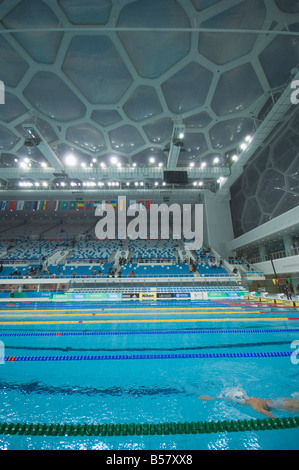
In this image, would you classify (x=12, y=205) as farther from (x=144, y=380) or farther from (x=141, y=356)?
(x=144, y=380)

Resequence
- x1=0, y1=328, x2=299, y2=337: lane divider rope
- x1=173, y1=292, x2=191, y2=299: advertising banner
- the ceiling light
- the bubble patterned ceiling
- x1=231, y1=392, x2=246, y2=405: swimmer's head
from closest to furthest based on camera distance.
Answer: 1. x1=231, y1=392, x2=246, y2=405: swimmer's head
2. x1=0, y1=328, x2=299, y2=337: lane divider rope
3. the bubble patterned ceiling
4. x1=173, y1=292, x2=191, y2=299: advertising banner
5. the ceiling light

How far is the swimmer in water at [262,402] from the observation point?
2.01 m

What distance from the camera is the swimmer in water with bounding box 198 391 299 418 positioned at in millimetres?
2012

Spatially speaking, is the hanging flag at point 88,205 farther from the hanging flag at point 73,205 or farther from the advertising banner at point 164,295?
the advertising banner at point 164,295

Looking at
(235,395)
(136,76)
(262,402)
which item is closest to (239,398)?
(235,395)

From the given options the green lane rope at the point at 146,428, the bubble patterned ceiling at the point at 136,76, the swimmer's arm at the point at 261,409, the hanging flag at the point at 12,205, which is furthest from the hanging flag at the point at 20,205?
the swimmer's arm at the point at 261,409

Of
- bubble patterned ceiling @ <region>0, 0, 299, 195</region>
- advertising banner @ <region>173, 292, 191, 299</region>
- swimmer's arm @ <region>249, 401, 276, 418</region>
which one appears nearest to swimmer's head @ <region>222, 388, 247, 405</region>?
swimmer's arm @ <region>249, 401, 276, 418</region>

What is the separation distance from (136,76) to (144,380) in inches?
484

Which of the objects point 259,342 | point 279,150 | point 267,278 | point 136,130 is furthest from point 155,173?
point 259,342

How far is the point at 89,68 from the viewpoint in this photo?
9.76 m

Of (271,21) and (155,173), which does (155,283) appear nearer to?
(155,173)

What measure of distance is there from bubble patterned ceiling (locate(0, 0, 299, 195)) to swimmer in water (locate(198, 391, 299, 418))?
8.85 m

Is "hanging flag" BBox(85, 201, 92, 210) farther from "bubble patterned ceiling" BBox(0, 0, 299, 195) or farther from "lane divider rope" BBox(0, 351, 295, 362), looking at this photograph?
"lane divider rope" BBox(0, 351, 295, 362)

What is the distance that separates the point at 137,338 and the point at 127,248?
18.8 metres
